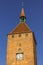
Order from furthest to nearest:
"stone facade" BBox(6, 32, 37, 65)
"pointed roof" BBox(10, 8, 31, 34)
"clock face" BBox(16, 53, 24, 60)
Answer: "pointed roof" BBox(10, 8, 31, 34)
"clock face" BBox(16, 53, 24, 60)
"stone facade" BBox(6, 32, 37, 65)

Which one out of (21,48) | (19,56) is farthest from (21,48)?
(19,56)

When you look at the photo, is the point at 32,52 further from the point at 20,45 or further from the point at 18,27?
the point at 18,27

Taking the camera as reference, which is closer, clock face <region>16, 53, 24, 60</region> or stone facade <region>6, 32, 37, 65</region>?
stone facade <region>6, 32, 37, 65</region>

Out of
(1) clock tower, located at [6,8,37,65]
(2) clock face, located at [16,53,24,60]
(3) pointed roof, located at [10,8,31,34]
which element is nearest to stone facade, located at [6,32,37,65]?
(1) clock tower, located at [6,8,37,65]

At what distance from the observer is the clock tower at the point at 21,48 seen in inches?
1652

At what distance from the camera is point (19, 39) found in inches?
1721

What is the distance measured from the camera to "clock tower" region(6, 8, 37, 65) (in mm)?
41969

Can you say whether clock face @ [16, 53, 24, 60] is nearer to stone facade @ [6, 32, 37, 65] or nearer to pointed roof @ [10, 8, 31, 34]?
stone facade @ [6, 32, 37, 65]

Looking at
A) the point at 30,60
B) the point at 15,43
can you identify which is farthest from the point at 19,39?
the point at 30,60

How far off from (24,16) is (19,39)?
700cm

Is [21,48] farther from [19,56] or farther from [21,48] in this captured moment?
[19,56]

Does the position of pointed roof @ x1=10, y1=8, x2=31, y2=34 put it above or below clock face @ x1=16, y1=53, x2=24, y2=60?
above

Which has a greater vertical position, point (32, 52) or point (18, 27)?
point (18, 27)

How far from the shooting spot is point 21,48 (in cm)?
4288
